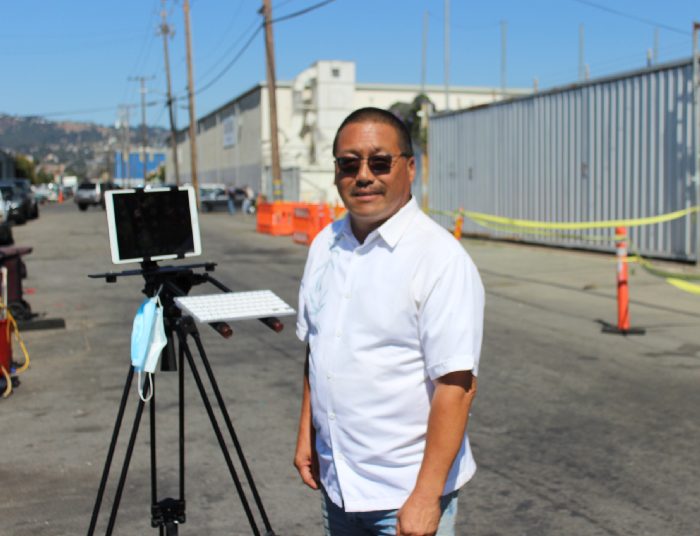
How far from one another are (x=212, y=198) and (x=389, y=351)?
49.5 metres

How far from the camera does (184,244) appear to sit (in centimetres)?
371

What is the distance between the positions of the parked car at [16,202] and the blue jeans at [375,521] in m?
33.3

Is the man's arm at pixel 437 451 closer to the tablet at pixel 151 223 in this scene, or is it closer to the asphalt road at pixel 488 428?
the tablet at pixel 151 223

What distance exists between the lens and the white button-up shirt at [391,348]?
93.7 inches

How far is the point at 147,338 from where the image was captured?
134 inches

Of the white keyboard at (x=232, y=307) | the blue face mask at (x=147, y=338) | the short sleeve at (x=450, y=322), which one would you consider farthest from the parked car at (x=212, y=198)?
the short sleeve at (x=450, y=322)

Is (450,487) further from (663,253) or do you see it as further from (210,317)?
(663,253)

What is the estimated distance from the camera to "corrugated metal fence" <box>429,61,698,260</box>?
17.1 metres

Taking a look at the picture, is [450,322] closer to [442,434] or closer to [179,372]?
[442,434]

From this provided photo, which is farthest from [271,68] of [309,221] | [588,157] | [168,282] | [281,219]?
[168,282]

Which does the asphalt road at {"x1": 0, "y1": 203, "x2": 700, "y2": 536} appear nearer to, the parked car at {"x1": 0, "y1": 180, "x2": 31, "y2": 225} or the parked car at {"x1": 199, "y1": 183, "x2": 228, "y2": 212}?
the parked car at {"x1": 0, "y1": 180, "x2": 31, "y2": 225}

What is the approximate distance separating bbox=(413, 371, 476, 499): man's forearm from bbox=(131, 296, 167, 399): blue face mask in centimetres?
143

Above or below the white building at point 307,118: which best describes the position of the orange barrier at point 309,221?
below

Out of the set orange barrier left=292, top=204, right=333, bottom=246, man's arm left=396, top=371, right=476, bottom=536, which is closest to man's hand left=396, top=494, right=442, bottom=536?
man's arm left=396, top=371, right=476, bottom=536
